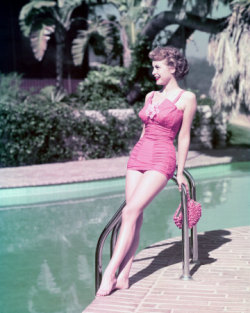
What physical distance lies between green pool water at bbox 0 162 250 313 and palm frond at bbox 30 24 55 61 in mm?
6830

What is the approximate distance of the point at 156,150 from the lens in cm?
366

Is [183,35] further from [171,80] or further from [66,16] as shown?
[171,80]

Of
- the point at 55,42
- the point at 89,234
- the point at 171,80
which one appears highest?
the point at 171,80

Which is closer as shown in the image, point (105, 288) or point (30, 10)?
point (105, 288)

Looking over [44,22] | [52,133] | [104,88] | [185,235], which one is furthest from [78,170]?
[185,235]

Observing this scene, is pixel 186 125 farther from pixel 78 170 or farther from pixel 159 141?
pixel 78 170

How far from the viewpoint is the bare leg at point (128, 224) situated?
11.5 ft

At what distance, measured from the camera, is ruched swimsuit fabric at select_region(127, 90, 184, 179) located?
3.63 metres

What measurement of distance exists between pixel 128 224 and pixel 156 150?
55 centimetres

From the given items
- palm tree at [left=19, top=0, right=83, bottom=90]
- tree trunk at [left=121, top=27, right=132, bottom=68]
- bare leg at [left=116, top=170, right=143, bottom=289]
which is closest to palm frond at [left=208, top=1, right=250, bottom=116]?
tree trunk at [left=121, top=27, right=132, bottom=68]

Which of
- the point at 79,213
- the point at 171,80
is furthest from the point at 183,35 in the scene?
the point at 171,80

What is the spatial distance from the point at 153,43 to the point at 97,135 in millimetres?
5044

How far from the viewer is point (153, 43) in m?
18.0

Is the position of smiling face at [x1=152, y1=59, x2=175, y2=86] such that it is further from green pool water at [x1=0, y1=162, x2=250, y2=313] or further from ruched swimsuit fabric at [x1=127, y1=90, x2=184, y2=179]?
green pool water at [x1=0, y1=162, x2=250, y2=313]
